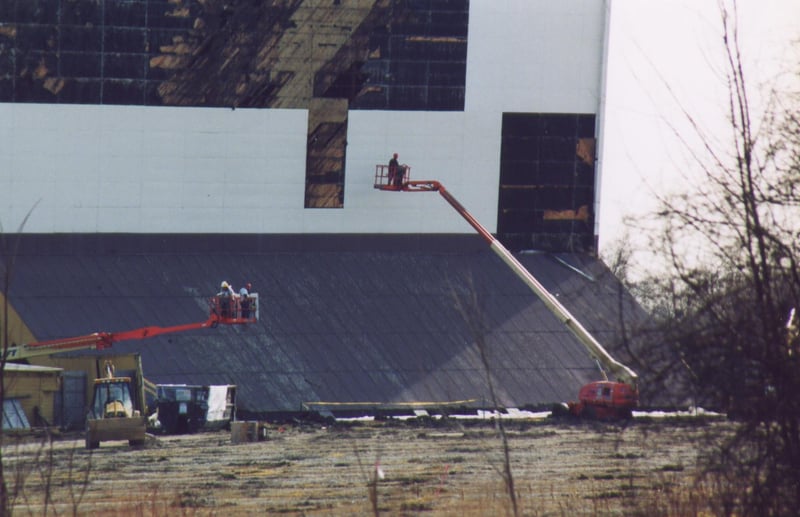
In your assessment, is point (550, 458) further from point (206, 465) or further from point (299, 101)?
point (299, 101)

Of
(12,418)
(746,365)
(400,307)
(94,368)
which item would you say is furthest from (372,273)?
(746,365)

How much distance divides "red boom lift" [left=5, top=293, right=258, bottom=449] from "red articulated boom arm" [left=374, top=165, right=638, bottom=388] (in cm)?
918

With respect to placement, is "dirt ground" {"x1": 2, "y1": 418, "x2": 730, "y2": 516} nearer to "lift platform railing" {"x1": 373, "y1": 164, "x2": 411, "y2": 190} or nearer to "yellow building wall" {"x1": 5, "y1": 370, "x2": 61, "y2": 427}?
"yellow building wall" {"x1": 5, "y1": 370, "x2": 61, "y2": 427}

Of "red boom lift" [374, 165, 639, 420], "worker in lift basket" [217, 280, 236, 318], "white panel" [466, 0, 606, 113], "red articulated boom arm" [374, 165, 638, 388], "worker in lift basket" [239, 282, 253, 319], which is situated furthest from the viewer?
"white panel" [466, 0, 606, 113]

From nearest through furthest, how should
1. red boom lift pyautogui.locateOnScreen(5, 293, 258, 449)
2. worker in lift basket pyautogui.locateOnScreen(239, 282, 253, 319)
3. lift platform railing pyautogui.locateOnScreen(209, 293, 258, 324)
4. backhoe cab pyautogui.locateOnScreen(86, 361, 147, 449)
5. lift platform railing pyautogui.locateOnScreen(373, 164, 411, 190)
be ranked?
backhoe cab pyautogui.locateOnScreen(86, 361, 147, 449) → red boom lift pyautogui.locateOnScreen(5, 293, 258, 449) → worker in lift basket pyautogui.locateOnScreen(239, 282, 253, 319) → lift platform railing pyautogui.locateOnScreen(209, 293, 258, 324) → lift platform railing pyautogui.locateOnScreen(373, 164, 411, 190)

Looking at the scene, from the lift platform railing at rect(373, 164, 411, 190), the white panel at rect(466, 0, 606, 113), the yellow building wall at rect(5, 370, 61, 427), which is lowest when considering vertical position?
the yellow building wall at rect(5, 370, 61, 427)

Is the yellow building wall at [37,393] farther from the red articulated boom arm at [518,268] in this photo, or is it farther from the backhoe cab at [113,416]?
the red articulated boom arm at [518,268]

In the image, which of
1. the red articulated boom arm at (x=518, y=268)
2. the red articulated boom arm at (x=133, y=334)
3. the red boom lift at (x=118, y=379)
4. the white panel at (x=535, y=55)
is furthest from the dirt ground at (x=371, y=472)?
the white panel at (x=535, y=55)

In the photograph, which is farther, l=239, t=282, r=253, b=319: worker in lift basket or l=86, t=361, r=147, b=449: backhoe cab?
l=239, t=282, r=253, b=319: worker in lift basket

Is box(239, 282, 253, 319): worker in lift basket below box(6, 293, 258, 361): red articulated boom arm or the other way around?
the other way around

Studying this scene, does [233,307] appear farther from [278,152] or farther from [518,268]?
[518,268]

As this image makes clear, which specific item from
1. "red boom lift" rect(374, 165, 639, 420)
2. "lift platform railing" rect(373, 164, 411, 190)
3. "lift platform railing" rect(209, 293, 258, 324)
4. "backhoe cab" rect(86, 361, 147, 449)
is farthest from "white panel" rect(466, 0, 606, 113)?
"backhoe cab" rect(86, 361, 147, 449)

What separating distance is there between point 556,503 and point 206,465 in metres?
10.8

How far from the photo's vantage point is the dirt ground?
1037 inches
